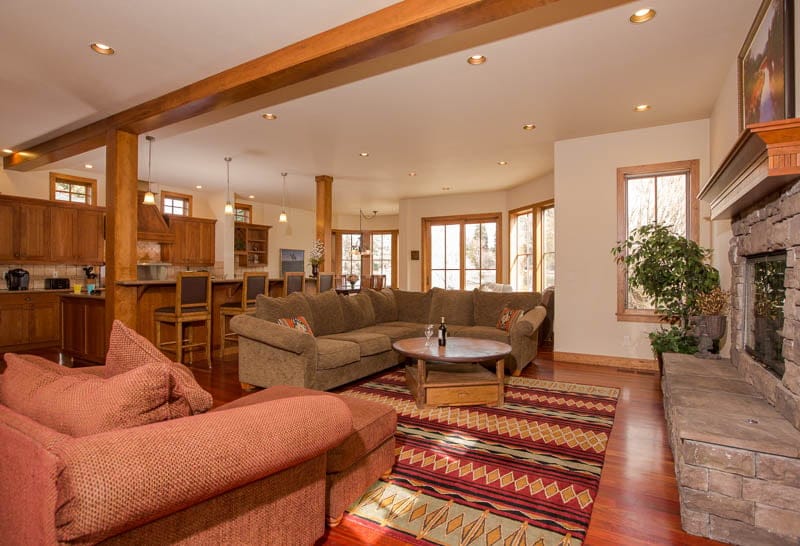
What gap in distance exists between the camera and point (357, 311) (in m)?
5.12

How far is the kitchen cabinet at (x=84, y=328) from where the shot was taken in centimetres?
502

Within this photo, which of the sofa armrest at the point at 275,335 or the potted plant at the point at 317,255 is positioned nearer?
the sofa armrest at the point at 275,335

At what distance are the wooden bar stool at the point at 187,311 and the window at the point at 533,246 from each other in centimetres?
544

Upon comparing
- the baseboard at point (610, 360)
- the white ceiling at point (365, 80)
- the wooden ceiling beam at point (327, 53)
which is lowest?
the baseboard at point (610, 360)

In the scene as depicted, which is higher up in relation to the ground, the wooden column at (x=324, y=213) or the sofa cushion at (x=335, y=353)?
the wooden column at (x=324, y=213)

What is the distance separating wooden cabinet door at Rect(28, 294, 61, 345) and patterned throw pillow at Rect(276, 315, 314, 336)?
14.9 ft

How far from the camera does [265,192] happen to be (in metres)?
9.25

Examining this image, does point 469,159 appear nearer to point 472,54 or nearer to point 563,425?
point 472,54

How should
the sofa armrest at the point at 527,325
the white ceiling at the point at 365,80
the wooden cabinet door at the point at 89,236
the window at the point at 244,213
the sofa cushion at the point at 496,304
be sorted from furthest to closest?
the window at the point at 244,213 < the wooden cabinet door at the point at 89,236 < the sofa cushion at the point at 496,304 < the sofa armrest at the point at 527,325 < the white ceiling at the point at 365,80

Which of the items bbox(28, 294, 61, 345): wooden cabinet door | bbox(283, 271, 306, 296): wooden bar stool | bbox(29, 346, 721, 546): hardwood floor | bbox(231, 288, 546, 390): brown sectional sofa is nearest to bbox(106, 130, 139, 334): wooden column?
bbox(29, 346, 721, 546): hardwood floor

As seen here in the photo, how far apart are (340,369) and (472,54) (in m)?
2.88

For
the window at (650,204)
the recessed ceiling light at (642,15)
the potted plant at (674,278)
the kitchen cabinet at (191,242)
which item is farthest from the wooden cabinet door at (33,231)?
the window at (650,204)

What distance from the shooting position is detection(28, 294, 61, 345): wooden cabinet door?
627 cm

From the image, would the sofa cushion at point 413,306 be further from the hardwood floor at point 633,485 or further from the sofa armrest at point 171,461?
the sofa armrest at point 171,461
